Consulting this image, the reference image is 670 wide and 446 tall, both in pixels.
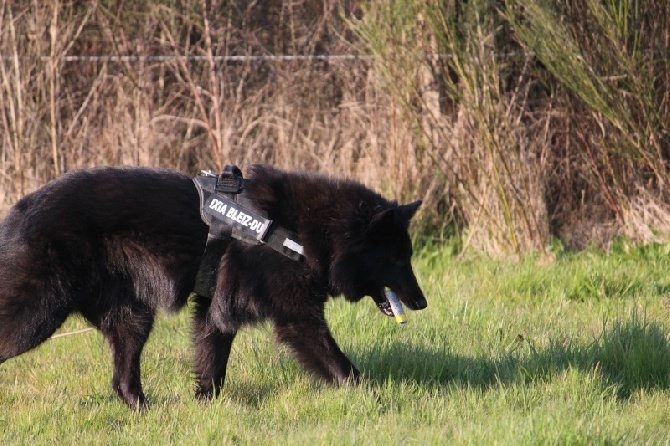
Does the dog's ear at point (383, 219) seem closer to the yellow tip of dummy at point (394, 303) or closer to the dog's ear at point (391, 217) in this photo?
the dog's ear at point (391, 217)

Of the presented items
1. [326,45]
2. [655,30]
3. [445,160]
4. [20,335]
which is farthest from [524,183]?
[20,335]

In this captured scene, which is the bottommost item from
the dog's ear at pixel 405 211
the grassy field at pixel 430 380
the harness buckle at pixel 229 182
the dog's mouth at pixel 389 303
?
the grassy field at pixel 430 380

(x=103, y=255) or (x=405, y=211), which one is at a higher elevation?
(x=405, y=211)

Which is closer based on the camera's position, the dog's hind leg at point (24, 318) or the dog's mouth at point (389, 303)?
the dog's hind leg at point (24, 318)

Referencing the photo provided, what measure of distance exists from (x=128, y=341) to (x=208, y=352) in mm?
422

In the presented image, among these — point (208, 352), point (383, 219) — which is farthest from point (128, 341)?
point (383, 219)

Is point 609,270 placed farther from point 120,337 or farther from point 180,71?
point 180,71

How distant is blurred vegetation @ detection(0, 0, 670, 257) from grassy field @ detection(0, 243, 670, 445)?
1.43 metres

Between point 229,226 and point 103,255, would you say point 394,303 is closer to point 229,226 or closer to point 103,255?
point 229,226

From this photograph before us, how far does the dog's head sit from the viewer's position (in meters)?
4.70

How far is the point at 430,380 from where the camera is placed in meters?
4.93

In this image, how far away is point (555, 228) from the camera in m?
9.02

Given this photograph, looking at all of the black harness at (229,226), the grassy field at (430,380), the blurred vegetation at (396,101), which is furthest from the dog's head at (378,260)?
the blurred vegetation at (396,101)

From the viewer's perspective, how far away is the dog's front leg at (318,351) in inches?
182
